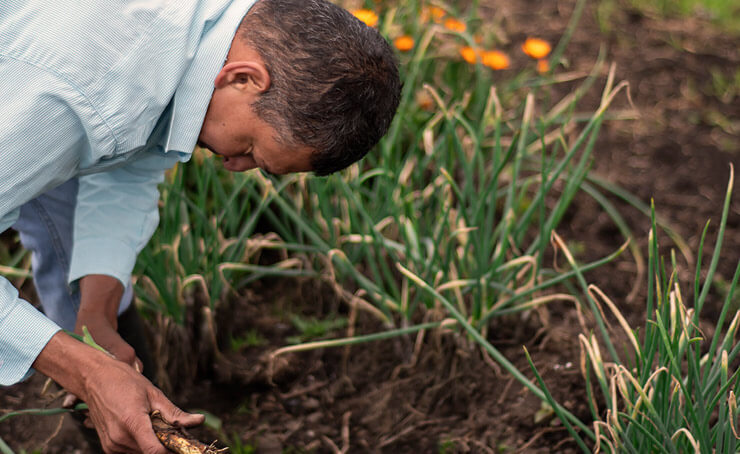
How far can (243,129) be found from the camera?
119cm

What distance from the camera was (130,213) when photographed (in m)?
1.48

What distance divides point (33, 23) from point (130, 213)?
0.51 m

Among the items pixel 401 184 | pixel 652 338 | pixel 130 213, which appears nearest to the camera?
pixel 652 338

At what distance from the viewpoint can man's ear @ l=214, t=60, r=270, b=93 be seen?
3.71 feet

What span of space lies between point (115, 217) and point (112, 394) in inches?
18.8

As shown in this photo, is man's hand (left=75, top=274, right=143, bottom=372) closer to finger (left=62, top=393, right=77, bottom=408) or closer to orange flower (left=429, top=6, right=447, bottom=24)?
finger (left=62, top=393, right=77, bottom=408)

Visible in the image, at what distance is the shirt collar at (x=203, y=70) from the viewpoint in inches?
45.4

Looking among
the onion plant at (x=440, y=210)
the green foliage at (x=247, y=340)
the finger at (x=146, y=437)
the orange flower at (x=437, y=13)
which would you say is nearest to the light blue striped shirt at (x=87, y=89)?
the finger at (x=146, y=437)

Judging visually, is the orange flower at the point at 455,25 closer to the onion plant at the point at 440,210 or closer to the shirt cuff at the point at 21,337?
Result: the onion plant at the point at 440,210

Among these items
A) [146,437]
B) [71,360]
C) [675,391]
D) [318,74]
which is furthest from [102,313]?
[675,391]

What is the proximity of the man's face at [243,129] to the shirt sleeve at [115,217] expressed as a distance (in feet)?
0.64

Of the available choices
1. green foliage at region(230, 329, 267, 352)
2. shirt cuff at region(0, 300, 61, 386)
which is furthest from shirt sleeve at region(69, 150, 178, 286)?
green foliage at region(230, 329, 267, 352)

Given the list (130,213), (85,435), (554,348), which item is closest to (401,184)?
(554,348)

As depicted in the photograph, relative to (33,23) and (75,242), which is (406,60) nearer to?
(75,242)
